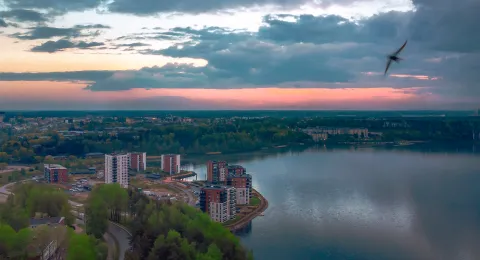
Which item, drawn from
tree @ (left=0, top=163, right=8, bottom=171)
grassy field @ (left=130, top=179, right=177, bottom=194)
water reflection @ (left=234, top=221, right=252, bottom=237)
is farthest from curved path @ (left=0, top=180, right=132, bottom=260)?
tree @ (left=0, top=163, right=8, bottom=171)

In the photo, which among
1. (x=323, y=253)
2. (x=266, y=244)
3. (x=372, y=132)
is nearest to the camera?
(x=323, y=253)

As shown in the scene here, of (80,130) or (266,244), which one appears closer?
(266,244)

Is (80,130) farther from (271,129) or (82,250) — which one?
(82,250)

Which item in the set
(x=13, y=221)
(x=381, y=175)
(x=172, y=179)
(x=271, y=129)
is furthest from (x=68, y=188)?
(x=271, y=129)

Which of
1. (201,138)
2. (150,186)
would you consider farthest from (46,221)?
(201,138)

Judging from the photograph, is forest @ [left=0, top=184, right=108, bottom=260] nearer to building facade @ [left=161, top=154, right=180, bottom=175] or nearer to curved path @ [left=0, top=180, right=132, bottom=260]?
curved path @ [left=0, top=180, right=132, bottom=260]

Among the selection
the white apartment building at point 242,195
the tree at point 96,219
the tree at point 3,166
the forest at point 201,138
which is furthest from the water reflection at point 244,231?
the forest at point 201,138
